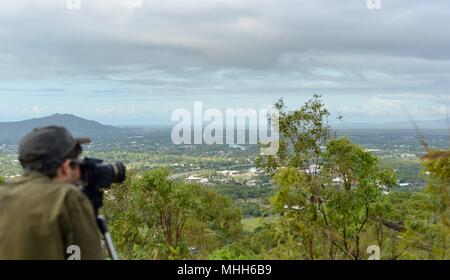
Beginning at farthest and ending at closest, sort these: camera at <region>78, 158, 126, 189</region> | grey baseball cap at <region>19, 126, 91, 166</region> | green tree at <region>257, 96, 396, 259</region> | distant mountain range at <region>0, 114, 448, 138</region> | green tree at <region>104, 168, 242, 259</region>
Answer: green tree at <region>104, 168, 242, 259</region>
distant mountain range at <region>0, 114, 448, 138</region>
green tree at <region>257, 96, 396, 259</region>
camera at <region>78, 158, 126, 189</region>
grey baseball cap at <region>19, 126, 91, 166</region>

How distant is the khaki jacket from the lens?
235cm

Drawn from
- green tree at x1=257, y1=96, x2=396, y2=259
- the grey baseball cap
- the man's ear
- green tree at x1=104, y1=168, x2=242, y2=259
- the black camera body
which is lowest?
green tree at x1=104, y1=168, x2=242, y2=259

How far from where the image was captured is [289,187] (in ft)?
14.7

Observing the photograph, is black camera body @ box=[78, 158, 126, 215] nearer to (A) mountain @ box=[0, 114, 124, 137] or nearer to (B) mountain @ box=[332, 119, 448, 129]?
(B) mountain @ box=[332, 119, 448, 129]

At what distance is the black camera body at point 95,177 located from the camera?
2908 mm

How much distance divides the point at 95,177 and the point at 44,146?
1.56 ft

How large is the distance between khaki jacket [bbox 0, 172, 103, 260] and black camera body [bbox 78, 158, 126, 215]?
429 mm

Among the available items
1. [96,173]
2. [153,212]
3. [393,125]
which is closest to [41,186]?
[96,173]

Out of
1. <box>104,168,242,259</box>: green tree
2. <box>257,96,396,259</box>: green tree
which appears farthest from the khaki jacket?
<box>104,168,242,259</box>: green tree

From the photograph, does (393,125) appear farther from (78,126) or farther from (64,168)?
(78,126)

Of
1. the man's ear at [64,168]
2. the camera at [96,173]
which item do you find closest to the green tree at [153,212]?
the camera at [96,173]

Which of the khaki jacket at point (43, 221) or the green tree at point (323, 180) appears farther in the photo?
the green tree at point (323, 180)

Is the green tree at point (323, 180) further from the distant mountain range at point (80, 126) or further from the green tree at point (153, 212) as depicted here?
the green tree at point (153, 212)
